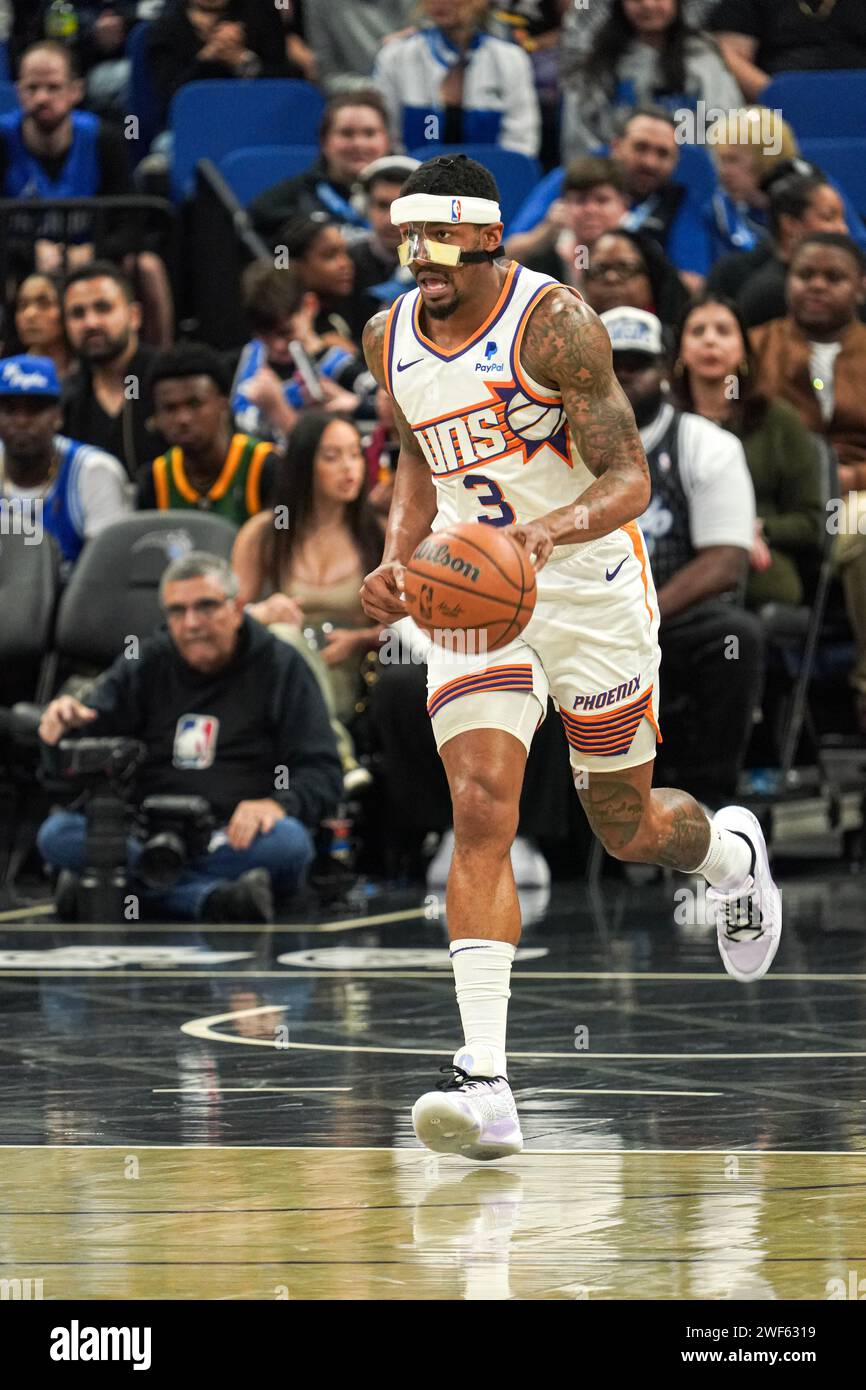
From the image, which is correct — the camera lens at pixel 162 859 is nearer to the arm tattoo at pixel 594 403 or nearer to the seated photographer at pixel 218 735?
the seated photographer at pixel 218 735

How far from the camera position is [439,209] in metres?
6.18

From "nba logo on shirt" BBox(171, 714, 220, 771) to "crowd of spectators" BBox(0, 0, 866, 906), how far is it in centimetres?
48

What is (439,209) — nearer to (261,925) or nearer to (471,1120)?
(471,1120)

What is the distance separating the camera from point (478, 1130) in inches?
225

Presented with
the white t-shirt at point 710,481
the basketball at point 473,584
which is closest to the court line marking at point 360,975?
the white t-shirt at point 710,481

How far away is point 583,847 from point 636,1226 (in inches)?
277

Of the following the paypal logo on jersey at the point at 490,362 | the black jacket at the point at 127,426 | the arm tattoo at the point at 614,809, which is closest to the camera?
the paypal logo on jersey at the point at 490,362

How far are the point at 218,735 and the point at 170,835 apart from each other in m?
0.56

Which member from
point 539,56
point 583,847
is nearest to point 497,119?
point 539,56

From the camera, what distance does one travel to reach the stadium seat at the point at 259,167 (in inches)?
597

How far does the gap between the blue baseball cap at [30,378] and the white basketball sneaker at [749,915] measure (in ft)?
19.1

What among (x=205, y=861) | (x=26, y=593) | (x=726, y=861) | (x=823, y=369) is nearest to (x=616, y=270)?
(x=823, y=369)
